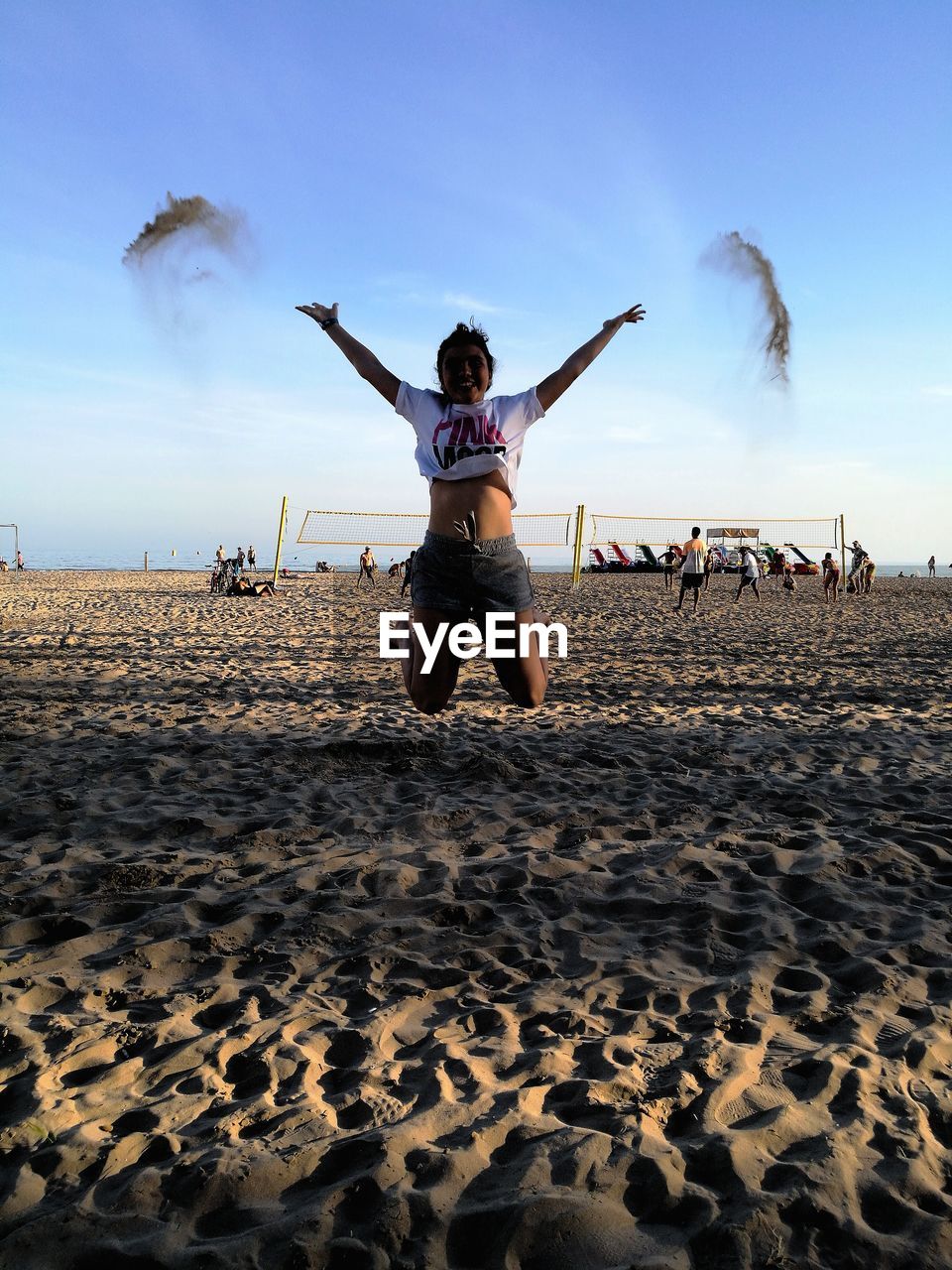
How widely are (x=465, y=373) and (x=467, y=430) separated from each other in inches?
8.5

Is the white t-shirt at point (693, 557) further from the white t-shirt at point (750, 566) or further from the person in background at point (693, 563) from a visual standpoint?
the white t-shirt at point (750, 566)

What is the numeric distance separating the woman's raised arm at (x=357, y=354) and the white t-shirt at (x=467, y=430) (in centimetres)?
7

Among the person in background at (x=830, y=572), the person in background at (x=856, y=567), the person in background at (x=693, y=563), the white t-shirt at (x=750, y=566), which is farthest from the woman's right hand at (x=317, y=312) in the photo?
the person in background at (x=856, y=567)

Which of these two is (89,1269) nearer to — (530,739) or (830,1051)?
(830,1051)

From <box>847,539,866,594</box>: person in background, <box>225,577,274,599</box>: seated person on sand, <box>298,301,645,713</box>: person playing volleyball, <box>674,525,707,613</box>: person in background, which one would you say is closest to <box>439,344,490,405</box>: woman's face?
<box>298,301,645,713</box>: person playing volleyball

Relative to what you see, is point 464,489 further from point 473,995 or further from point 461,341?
point 473,995

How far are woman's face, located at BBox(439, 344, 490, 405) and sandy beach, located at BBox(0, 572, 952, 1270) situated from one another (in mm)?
2015

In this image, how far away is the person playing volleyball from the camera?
326 centimetres

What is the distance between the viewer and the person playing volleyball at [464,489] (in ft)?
10.7

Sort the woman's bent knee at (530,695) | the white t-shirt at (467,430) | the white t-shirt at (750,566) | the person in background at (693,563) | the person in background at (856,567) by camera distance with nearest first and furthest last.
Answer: the white t-shirt at (467,430), the woman's bent knee at (530,695), the person in background at (693,563), the white t-shirt at (750,566), the person in background at (856,567)

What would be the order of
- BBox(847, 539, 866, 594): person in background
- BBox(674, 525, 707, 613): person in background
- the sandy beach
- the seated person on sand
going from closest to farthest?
the sandy beach
BBox(674, 525, 707, 613): person in background
the seated person on sand
BBox(847, 539, 866, 594): person in background

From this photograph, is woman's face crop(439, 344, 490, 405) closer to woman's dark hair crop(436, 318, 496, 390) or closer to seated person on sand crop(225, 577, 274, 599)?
woman's dark hair crop(436, 318, 496, 390)

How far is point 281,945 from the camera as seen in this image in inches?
122

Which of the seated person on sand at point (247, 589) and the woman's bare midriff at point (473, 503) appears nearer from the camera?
the woman's bare midriff at point (473, 503)
